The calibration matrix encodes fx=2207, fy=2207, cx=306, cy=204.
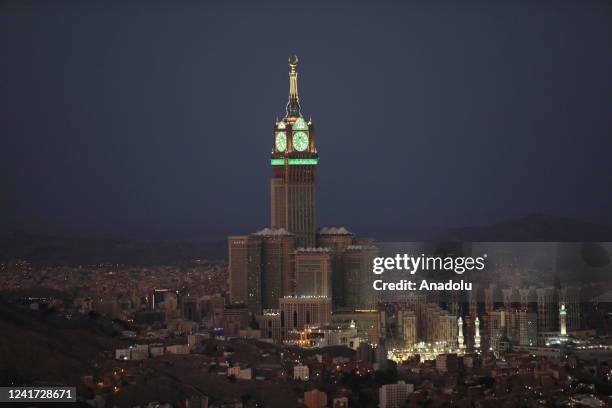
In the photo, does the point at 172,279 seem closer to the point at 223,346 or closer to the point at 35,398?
the point at 223,346

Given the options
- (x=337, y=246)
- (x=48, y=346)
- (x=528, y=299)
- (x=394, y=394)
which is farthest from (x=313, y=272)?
(x=48, y=346)

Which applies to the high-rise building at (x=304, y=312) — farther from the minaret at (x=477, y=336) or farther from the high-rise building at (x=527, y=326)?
the high-rise building at (x=527, y=326)

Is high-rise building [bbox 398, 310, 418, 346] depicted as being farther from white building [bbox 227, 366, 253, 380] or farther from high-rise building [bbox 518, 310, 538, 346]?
white building [bbox 227, 366, 253, 380]

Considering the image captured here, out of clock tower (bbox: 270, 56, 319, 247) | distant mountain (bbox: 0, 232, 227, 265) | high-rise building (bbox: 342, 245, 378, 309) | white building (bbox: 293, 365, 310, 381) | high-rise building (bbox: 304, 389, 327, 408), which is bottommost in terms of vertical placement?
high-rise building (bbox: 304, 389, 327, 408)

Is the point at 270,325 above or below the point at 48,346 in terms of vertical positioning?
above

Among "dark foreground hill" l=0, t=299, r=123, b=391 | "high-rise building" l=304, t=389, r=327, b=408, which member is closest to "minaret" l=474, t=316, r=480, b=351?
"dark foreground hill" l=0, t=299, r=123, b=391

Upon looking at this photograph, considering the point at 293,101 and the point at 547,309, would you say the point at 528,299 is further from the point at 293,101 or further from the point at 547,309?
the point at 293,101
